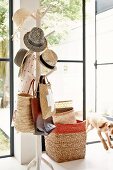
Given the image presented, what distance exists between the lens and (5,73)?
130 inches

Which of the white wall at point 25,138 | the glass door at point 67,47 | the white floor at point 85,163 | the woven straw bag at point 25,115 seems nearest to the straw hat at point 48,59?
the woven straw bag at point 25,115

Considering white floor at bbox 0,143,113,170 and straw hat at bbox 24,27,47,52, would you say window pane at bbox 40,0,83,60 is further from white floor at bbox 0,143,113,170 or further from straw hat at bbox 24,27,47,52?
white floor at bbox 0,143,113,170

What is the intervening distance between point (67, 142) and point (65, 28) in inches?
65.4

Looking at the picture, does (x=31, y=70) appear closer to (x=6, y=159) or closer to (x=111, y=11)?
(x=6, y=159)

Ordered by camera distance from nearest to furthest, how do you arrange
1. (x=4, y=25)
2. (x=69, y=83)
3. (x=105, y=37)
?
(x=4, y=25) → (x=69, y=83) → (x=105, y=37)

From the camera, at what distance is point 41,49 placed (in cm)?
250

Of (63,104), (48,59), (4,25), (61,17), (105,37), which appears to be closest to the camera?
(48,59)

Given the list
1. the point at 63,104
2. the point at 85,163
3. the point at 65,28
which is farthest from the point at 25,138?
the point at 65,28

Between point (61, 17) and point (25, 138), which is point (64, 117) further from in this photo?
point (61, 17)

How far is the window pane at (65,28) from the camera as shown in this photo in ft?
11.9

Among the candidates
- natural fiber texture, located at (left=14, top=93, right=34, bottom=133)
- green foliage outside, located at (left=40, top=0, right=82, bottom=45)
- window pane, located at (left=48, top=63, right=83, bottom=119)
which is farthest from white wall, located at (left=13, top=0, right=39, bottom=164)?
window pane, located at (left=48, top=63, right=83, bottom=119)

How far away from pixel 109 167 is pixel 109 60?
68.3 inches

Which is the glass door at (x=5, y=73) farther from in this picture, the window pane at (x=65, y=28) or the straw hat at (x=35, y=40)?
the straw hat at (x=35, y=40)

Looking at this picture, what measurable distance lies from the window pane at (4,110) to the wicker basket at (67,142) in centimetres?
57
